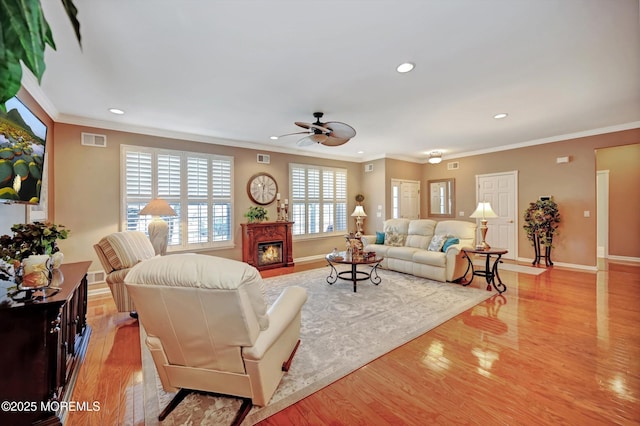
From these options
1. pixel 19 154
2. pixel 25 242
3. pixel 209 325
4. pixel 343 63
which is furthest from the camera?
pixel 343 63

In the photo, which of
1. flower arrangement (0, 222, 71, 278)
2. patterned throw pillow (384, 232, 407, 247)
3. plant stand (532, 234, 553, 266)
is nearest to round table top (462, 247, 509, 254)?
patterned throw pillow (384, 232, 407, 247)

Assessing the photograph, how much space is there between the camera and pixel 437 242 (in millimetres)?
4922

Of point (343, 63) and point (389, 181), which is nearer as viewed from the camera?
point (343, 63)

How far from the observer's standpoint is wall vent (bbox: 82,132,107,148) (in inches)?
167

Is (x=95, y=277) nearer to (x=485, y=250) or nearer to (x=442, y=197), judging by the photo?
(x=485, y=250)

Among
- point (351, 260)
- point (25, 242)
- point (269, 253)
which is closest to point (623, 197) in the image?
point (351, 260)

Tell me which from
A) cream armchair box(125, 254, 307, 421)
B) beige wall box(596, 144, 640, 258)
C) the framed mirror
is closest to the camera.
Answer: cream armchair box(125, 254, 307, 421)

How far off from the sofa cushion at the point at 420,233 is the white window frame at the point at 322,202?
7.82ft

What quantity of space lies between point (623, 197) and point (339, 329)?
7962mm

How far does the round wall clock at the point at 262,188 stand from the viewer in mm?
5938

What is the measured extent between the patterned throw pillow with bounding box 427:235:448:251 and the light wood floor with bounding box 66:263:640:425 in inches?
60.4

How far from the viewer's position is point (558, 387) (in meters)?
2.00

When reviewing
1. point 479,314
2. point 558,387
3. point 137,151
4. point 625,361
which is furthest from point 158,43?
point 625,361

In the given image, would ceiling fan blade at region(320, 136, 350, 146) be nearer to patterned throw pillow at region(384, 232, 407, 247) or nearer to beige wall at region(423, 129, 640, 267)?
patterned throw pillow at region(384, 232, 407, 247)
